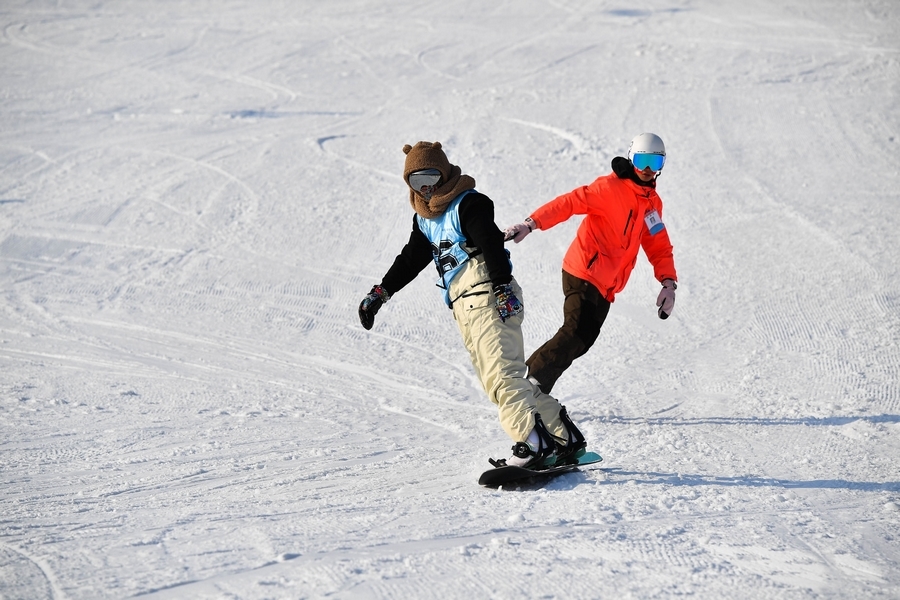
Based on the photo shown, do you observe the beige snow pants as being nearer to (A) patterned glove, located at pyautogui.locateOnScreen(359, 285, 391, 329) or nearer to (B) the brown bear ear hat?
(B) the brown bear ear hat

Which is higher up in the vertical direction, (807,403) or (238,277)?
(807,403)

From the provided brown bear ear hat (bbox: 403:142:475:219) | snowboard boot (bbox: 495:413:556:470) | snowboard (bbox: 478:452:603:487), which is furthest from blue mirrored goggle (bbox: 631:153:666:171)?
snowboard (bbox: 478:452:603:487)

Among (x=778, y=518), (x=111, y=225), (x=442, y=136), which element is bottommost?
(x=111, y=225)

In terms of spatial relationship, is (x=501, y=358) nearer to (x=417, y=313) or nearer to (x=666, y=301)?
(x=666, y=301)

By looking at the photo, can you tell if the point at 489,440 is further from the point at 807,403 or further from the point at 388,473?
the point at 807,403

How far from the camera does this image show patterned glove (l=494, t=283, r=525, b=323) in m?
4.21

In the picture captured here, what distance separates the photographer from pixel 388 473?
15.0ft

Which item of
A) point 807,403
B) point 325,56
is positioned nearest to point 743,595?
point 807,403

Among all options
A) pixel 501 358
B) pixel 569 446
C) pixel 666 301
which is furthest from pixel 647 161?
pixel 569 446

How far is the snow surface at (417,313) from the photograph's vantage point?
11.5ft

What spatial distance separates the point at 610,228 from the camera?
504 cm

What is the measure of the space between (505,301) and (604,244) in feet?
3.72

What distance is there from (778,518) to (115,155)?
9.54m

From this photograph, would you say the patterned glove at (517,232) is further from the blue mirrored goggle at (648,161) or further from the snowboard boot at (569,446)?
the snowboard boot at (569,446)
